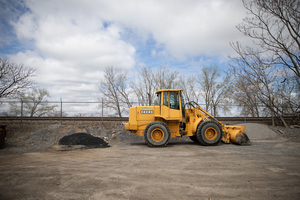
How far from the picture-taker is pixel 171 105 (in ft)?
31.5

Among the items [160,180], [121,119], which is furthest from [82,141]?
[160,180]

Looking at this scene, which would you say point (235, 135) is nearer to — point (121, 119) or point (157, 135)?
point (157, 135)

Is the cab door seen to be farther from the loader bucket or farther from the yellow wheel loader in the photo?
the loader bucket

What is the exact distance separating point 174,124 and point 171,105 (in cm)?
108

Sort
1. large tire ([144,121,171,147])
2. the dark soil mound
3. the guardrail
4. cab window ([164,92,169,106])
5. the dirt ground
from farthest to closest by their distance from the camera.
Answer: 1. the guardrail
2. the dark soil mound
3. cab window ([164,92,169,106])
4. large tire ([144,121,171,147])
5. the dirt ground

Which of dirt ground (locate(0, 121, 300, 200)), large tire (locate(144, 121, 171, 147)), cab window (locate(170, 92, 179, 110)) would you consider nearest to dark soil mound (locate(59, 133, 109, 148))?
large tire (locate(144, 121, 171, 147))

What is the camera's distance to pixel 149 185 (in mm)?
4051

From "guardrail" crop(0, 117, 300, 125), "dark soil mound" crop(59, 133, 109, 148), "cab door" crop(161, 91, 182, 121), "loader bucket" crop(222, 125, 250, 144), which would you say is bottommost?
"dark soil mound" crop(59, 133, 109, 148)

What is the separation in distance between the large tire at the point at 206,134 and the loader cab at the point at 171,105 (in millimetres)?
1161

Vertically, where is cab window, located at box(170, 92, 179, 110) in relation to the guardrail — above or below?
above

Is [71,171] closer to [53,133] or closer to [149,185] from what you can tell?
[149,185]

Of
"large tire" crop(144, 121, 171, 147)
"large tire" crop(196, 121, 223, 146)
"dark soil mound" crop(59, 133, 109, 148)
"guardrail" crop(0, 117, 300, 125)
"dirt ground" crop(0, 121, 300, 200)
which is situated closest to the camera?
"dirt ground" crop(0, 121, 300, 200)

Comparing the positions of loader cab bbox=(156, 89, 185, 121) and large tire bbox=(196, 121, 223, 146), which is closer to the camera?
large tire bbox=(196, 121, 223, 146)

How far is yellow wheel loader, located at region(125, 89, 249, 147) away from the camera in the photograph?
938 centimetres
